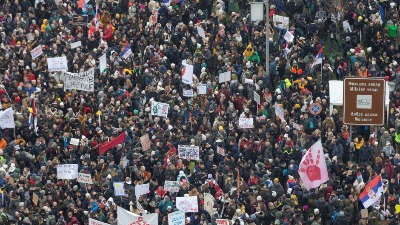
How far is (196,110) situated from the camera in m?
64.0

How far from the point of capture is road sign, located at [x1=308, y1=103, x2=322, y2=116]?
207ft

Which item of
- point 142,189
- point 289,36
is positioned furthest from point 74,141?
point 289,36

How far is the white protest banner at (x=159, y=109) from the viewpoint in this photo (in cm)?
6384

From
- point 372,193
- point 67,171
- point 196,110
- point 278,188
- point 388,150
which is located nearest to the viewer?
point 372,193

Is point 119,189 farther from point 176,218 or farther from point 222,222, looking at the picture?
point 222,222

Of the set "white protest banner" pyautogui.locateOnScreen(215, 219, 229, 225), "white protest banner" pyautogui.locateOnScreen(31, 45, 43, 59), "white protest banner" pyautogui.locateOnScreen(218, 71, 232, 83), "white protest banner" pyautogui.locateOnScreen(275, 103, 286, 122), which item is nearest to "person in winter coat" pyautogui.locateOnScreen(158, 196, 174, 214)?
"white protest banner" pyautogui.locateOnScreen(215, 219, 229, 225)

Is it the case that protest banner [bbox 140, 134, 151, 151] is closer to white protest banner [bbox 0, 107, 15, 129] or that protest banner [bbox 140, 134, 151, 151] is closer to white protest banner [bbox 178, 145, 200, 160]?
white protest banner [bbox 178, 145, 200, 160]

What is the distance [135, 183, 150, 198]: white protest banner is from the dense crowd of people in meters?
0.21

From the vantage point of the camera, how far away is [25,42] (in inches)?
2749

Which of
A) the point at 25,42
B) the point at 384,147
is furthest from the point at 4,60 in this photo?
the point at 384,147

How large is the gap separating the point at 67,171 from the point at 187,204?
490 cm

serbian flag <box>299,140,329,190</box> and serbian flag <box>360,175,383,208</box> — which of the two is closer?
serbian flag <box>360,175,383,208</box>

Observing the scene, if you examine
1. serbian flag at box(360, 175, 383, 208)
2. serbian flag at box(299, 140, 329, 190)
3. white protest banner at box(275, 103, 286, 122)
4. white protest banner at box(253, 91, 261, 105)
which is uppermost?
white protest banner at box(253, 91, 261, 105)

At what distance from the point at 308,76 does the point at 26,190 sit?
1206 centimetres
